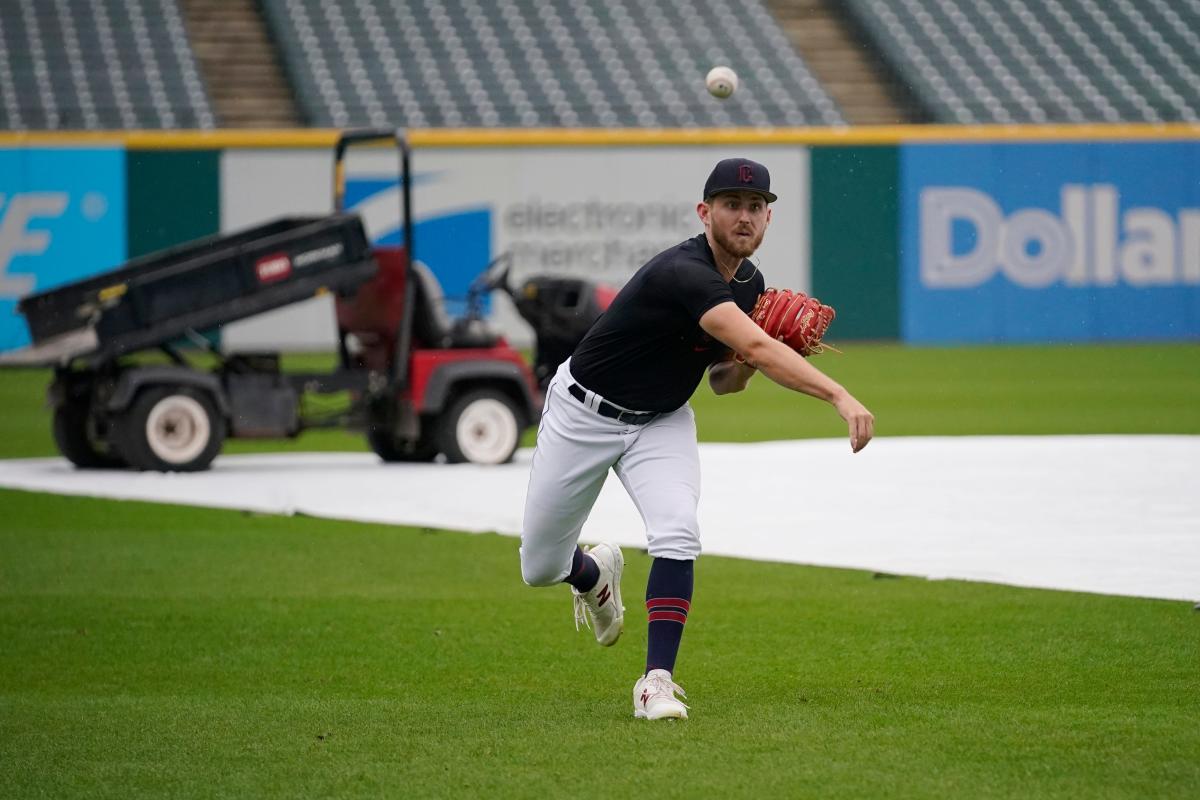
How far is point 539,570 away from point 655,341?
97cm

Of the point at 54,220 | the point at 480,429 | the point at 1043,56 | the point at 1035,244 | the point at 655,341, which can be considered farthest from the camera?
the point at 1043,56

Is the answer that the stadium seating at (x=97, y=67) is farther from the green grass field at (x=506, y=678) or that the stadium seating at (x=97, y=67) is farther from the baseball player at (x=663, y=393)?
the baseball player at (x=663, y=393)

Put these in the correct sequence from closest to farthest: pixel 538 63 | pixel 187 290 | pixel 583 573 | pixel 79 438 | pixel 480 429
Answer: pixel 583 573 < pixel 187 290 < pixel 79 438 < pixel 480 429 < pixel 538 63

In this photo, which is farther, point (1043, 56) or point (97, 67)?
point (1043, 56)

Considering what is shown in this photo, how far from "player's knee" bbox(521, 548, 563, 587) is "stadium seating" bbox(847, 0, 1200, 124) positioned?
26710 mm

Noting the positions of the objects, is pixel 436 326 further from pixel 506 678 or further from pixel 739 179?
pixel 739 179

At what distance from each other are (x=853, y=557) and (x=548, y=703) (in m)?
3.92

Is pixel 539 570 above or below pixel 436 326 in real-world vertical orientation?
above

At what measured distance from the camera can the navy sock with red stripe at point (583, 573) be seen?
6.85m

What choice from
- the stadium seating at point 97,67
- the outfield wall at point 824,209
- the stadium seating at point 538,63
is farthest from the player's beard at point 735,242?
the stadium seating at point 538,63

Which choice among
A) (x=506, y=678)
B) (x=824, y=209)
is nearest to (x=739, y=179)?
(x=506, y=678)

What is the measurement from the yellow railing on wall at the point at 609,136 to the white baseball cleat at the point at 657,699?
2211 centimetres

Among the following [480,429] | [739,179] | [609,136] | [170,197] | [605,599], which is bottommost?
[170,197]

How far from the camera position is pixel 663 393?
6.41 m
